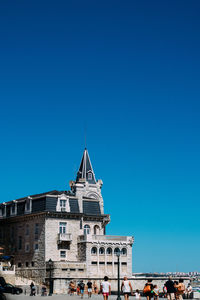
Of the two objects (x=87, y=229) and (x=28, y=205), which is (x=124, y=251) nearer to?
(x=87, y=229)

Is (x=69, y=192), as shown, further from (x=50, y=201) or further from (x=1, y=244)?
(x=1, y=244)

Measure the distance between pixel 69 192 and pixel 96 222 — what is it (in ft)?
19.6

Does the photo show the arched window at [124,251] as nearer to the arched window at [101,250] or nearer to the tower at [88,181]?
the arched window at [101,250]

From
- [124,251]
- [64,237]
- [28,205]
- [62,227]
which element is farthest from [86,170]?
[124,251]

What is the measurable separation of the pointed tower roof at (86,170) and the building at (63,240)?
14.9 ft

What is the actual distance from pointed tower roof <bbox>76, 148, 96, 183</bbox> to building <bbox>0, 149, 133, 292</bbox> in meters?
4.55

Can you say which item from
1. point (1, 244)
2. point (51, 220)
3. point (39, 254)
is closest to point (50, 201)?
point (51, 220)

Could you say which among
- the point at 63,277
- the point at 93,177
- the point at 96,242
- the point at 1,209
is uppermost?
the point at 93,177

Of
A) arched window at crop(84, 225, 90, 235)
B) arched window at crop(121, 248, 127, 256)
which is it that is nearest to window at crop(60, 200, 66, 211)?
arched window at crop(84, 225, 90, 235)

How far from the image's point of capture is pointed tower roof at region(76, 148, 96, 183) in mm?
78938

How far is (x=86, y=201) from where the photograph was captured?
2859 inches

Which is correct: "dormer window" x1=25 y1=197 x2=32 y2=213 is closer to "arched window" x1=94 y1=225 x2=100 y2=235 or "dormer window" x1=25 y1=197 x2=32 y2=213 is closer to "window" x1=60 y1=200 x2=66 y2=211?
"window" x1=60 y1=200 x2=66 y2=211

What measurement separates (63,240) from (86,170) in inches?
606

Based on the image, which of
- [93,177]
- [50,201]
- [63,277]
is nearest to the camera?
[63,277]
